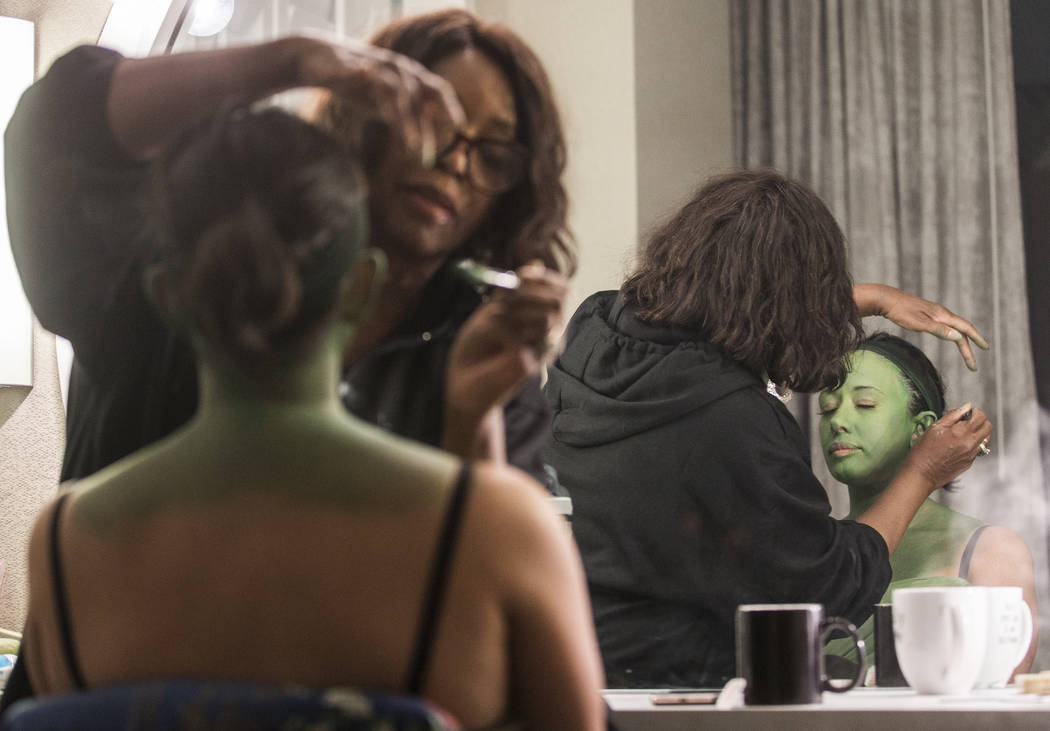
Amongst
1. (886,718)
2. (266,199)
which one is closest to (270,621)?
(266,199)

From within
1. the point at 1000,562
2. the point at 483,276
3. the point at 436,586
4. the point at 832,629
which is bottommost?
the point at 1000,562

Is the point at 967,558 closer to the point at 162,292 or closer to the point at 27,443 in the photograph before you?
the point at 162,292

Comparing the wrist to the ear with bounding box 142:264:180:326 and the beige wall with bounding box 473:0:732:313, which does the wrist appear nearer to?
the beige wall with bounding box 473:0:732:313

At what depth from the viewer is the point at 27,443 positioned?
2824 millimetres

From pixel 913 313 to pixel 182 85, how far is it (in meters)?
1.63

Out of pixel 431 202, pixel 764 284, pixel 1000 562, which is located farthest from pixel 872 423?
pixel 431 202

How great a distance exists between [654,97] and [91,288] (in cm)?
216

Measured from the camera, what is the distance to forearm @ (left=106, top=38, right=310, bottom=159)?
1.96 feet

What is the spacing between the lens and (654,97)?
272cm

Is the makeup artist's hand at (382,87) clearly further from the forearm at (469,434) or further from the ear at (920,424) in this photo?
the ear at (920,424)

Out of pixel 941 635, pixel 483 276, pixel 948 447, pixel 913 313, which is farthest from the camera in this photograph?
pixel 913 313

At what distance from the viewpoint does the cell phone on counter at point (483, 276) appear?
68cm

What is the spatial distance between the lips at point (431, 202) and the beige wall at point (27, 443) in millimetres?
2301

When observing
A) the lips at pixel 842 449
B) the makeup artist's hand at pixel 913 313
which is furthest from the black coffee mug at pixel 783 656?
the makeup artist's hand at pixel 913 313
